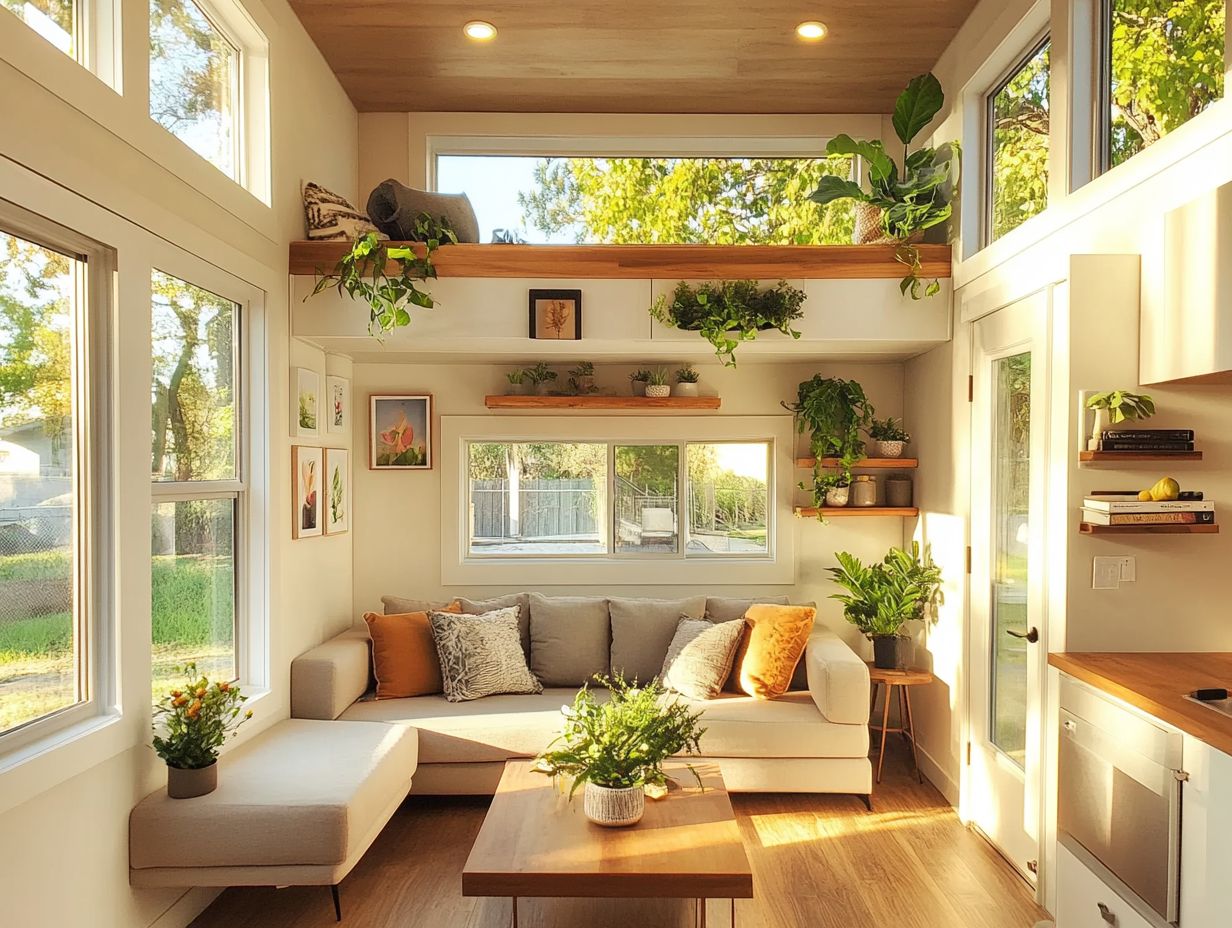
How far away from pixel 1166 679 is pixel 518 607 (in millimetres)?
2906

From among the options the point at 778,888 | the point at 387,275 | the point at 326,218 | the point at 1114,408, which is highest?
the point at 326,218

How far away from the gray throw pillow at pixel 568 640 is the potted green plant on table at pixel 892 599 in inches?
47.0

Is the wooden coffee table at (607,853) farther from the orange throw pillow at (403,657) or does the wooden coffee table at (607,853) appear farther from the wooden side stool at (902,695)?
the wooden side stool at (902,695)

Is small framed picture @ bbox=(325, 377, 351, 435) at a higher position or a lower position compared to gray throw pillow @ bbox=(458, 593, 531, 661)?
higher

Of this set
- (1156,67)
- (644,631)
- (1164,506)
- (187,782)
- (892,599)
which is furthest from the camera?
(644,631)

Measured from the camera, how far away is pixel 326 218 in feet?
13.0

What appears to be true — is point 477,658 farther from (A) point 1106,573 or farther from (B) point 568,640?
(A) point 1106,573

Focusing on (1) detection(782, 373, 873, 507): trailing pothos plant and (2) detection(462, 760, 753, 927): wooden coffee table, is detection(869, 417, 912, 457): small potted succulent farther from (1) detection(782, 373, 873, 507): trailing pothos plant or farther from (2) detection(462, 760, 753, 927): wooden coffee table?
(2) detection(462, 760, 753, 927): wooden coffee table

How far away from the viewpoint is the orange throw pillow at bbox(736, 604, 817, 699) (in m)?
4.05

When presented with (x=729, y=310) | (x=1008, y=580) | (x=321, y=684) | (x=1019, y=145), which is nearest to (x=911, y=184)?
(x=1019, y=145)

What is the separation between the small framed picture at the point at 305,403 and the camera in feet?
12.6

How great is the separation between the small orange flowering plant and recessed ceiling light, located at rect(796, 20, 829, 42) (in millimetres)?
3454

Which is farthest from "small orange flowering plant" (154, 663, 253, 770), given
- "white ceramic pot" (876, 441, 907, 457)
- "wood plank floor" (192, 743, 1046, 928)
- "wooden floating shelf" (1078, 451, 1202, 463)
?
"white ceramic pot" (876, 441, 907, 457)

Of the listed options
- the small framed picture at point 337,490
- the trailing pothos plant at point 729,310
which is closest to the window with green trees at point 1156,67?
the trailing pothos plant at point 729,310
